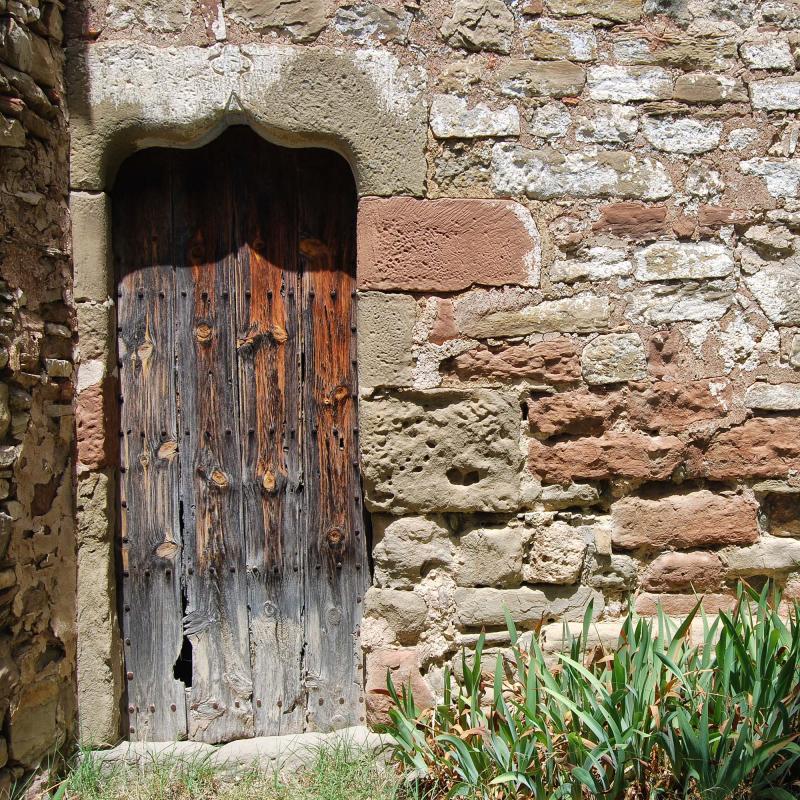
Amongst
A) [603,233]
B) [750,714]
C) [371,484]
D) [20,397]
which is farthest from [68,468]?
[750,714]

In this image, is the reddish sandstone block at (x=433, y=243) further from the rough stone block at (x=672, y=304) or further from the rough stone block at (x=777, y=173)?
the rough stone block at (x=777, y=173)

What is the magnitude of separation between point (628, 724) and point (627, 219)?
1597 millimetres

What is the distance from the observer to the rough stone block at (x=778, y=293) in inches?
104

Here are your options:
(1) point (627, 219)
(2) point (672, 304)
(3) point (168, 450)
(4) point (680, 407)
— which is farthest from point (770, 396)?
(3) point (168, 450)

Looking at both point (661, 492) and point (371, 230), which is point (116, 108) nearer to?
point (371, 230)

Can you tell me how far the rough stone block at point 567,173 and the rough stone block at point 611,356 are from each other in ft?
1.60

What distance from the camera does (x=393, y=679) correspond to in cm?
259

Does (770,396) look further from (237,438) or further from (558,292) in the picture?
(237,438)

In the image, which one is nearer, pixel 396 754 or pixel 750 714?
pixel 750 714

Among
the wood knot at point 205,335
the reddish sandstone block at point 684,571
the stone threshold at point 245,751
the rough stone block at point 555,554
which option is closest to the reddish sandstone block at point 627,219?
the rough stone block at point 555,554

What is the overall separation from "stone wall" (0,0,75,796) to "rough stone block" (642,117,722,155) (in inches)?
77.3

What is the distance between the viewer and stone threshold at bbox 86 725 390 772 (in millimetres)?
2605

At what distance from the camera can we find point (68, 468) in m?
2.56

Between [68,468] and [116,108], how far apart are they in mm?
1198
